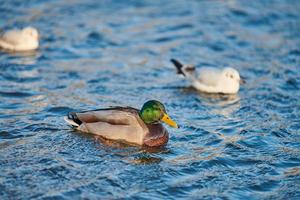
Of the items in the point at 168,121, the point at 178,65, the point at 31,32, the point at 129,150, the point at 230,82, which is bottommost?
the point at 129,150

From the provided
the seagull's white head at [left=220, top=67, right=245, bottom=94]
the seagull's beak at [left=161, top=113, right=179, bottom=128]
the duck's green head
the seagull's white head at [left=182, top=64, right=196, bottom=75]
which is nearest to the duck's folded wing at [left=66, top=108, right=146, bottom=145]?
the duck's green head

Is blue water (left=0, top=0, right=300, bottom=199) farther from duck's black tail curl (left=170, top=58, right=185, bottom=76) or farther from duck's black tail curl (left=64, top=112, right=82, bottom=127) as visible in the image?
duck's black tail curl (left=170, top=58, right=185, bottom=76)

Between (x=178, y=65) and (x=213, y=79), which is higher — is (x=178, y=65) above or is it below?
above

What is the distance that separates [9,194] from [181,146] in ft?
9.47

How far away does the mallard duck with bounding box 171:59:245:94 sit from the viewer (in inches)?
522

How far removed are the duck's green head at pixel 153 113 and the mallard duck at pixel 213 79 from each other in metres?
2.99

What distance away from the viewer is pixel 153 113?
34.2 ft

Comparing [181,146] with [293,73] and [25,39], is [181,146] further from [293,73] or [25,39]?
[25,39]

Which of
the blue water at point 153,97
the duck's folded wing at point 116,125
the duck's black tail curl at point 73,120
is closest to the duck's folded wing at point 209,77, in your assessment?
the blue water at point 153,97

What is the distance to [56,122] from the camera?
11039 mm

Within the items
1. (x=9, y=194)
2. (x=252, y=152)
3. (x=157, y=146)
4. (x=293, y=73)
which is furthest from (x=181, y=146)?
(x=293, y=73)

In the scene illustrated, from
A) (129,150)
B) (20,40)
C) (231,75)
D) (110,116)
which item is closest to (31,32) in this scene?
(20,40)

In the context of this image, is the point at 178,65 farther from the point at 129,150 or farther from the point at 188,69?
the point at 129,150

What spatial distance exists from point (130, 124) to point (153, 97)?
233 centimetres
